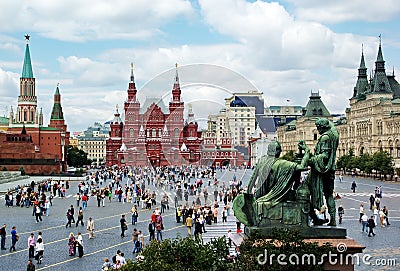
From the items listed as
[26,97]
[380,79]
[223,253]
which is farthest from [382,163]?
[26,97]

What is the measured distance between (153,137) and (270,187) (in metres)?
98.4

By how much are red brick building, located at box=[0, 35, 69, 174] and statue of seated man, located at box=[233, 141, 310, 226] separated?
65.1m

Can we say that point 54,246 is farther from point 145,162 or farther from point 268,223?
point 145,162

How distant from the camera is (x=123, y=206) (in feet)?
110

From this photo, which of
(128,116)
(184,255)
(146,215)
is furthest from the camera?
(128,116)

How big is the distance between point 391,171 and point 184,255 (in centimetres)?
5395

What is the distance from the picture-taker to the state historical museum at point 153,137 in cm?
10119

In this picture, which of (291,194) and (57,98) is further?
(57,98)

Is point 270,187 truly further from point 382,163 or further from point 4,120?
point 4,120

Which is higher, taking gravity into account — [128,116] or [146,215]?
[128,116]

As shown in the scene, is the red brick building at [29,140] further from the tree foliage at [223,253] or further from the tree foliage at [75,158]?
the tree foliage at [223,253]

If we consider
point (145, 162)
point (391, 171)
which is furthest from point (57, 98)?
point (391, 171)

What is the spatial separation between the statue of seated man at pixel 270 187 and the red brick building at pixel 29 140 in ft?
214

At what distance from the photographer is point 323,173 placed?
12031mm
